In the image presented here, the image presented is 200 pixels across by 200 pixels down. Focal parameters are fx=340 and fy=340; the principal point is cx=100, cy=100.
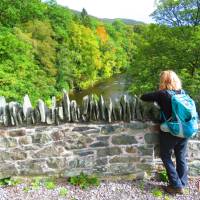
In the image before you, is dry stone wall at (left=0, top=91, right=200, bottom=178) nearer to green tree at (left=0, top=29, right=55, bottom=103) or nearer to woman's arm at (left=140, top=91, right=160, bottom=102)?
woman's arm at (left=140, top=91, right=160, bottom=102)

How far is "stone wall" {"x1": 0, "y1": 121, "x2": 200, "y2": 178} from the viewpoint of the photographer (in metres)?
5.31

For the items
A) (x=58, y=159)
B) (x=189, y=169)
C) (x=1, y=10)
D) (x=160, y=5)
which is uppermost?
(x=1, y=10)

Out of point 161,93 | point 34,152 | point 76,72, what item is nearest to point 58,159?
point 34,152

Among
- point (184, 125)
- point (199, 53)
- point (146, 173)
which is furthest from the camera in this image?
point (199, 53)

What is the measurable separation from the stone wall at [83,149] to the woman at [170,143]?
341 mm

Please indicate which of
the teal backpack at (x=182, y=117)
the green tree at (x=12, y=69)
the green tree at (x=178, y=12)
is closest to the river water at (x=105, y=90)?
the green tree at (x=12, y=69)

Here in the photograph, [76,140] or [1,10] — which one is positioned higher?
[1,10]

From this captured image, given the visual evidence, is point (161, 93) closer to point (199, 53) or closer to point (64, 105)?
point (64, 105)

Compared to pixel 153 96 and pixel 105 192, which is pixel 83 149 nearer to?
pixel 105 192

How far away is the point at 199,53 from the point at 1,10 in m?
15.2

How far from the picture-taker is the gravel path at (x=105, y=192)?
16.5 feet

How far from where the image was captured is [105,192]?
5188mm

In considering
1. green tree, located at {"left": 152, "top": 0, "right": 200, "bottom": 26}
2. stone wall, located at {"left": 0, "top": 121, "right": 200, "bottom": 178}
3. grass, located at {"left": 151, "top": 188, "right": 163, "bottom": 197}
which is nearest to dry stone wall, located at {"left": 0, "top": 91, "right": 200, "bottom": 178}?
stone wall, located at {"left": 0, "top": 121, "right": 200, "bottom": 178}

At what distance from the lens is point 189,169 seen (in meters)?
5.67
